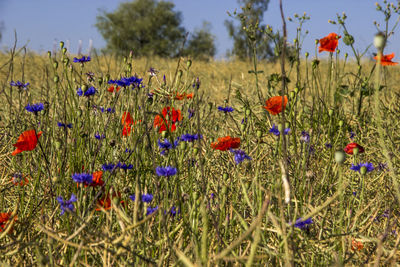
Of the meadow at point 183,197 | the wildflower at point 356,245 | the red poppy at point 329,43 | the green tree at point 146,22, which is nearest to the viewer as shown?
the meadow at point 183,197

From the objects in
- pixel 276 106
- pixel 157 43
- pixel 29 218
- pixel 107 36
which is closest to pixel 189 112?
pixel 276 106

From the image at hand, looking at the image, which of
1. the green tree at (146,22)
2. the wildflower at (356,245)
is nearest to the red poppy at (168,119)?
the wildflower at (356,245)

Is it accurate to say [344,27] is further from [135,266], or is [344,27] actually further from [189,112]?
[135,266]

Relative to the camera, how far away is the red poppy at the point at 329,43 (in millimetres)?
2164

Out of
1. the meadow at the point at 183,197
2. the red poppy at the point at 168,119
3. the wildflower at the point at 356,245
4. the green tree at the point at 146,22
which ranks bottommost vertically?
the wildflower at the point at 356,245

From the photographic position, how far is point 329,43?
85.6 inches

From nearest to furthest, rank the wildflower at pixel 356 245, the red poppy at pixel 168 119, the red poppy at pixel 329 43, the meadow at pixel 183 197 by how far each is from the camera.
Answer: the meadow at pixel 183 197
the wildflower at pixel 356 245
the red poppy at pixel 168 119
the red poppy at pixel 329 43

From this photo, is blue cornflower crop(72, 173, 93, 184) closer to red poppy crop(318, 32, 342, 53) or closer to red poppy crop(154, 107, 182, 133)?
red poppy crop(154, 107, 182, 133)

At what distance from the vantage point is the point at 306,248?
3.69 feet

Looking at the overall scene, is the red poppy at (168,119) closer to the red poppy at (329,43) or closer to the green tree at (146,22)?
the red poppy at (329,43)

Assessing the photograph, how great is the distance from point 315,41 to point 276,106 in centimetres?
79

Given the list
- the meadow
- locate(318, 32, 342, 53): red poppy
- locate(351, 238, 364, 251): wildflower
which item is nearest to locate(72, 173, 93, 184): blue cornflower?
the meadow

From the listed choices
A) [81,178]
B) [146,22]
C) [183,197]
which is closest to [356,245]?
[183,197]

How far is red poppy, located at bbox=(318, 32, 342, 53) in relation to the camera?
216 centimetres
